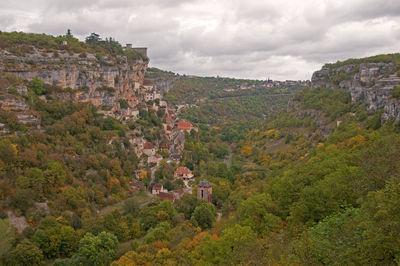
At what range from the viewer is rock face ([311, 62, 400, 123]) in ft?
126

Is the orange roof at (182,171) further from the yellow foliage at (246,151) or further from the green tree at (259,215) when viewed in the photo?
the green tree at (259,215)

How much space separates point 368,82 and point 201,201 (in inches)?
1469

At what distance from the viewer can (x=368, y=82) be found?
54.6 meters

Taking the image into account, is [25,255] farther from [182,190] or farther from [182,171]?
[182,171]

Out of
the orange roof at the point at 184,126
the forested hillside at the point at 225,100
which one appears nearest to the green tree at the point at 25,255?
the orange roof at the point at 184,126

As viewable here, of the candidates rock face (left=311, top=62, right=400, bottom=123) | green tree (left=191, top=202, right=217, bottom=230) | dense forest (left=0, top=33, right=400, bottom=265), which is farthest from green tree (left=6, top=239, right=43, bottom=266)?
rock face (left=311, top=62, right=400, bottom=123)

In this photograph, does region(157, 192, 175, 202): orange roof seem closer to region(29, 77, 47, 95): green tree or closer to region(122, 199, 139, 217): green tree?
region(122, 199, 139, 217): green tree

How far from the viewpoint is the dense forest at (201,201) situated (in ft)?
45.0

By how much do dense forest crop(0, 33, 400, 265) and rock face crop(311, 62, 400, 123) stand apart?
5.02 feet

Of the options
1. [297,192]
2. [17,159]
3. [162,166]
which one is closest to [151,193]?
[162,166]

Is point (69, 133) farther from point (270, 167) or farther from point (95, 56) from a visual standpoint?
point (270, 167)

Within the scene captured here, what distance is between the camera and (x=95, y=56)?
5684cm

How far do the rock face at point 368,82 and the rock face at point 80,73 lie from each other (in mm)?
40546

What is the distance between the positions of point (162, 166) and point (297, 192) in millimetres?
Result: 28393
